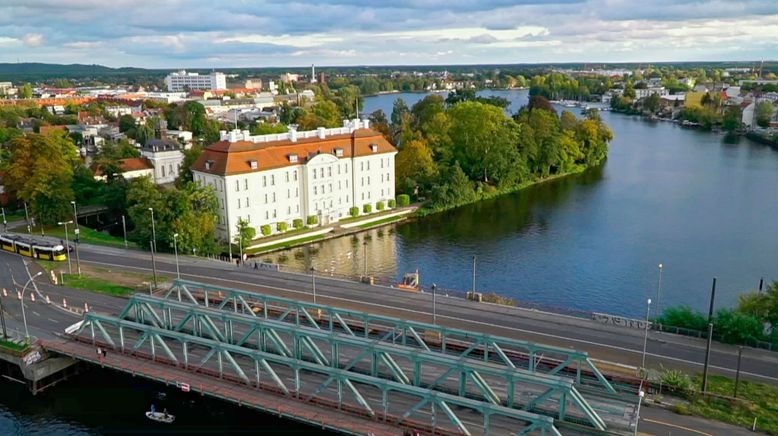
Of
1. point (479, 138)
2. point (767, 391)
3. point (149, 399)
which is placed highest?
point (479, 138)

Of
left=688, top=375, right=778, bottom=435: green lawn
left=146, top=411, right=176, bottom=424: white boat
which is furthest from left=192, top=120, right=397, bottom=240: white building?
left=688, top=375, right=778, bottom=435: green lawn

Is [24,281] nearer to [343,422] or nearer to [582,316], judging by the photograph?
[343,422]

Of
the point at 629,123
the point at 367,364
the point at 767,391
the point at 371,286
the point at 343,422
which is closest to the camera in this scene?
the point at 343,422

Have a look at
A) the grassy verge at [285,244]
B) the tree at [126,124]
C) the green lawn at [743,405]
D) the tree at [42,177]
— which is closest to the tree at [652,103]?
the tree at [126,124]

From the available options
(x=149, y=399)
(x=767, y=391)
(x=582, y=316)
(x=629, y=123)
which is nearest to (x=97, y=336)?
(x=149, y=399)

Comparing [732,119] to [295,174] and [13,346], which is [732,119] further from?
[13,346]

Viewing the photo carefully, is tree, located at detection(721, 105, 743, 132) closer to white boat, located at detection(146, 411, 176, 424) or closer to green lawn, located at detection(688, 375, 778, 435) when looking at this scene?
green lawn, located at detection(688, 375, 778, 435)
